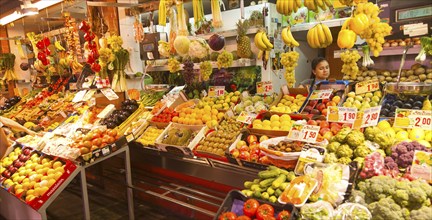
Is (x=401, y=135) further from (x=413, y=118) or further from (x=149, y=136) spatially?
(x=149, y=136)

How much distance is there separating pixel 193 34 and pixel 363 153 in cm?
477

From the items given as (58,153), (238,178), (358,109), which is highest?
(358,109)

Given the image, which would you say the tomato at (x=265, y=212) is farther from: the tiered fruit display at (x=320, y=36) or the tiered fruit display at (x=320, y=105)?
the tiered fruit display at (x=320, y=36)

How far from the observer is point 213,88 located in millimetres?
5102

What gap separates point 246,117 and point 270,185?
1.45m

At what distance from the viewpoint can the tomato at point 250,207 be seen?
2.25 metres

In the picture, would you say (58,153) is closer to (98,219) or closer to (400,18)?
(98,219)

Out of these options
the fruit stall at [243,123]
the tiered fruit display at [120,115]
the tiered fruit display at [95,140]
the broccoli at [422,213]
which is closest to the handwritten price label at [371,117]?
the fruit stall at [243,123]

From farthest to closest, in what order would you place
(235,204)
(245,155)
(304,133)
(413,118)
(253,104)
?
(253,104) < (245,155) < (304,133) < (413,118) < (235,204)

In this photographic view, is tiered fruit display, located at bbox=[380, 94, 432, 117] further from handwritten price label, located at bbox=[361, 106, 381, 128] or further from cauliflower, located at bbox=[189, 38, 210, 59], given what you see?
cauliflower, located at bbox=[189, 38, 210, 59]

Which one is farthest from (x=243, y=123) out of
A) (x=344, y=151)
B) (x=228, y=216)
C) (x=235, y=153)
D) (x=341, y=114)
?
(x=228, y=216)

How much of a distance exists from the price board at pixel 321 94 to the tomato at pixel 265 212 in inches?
78.4

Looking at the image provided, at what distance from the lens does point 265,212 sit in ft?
7.23

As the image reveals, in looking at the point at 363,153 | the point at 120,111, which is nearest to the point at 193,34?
the point at 120,111
